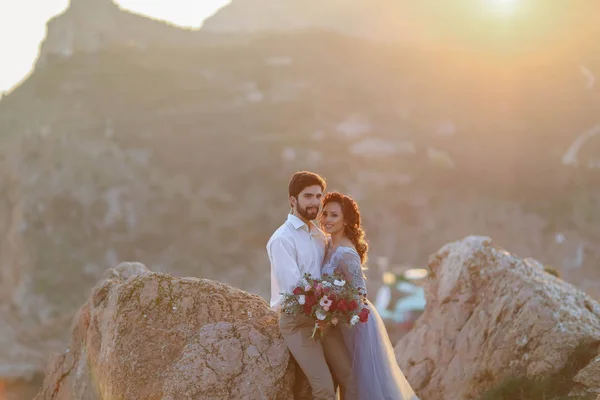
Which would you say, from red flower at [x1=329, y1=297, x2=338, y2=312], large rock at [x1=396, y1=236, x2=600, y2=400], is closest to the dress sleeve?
red flower at [x1=329, y1=297, x2=338, y2=312]

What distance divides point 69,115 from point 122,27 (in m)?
37.6

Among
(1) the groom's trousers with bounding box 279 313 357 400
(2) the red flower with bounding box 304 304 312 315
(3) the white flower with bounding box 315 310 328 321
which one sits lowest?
(1) the groom's trousers with bounding box 279 313 357 400

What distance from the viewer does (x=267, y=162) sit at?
63.0 metres

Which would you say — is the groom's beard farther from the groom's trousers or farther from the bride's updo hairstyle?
the groom's trousers

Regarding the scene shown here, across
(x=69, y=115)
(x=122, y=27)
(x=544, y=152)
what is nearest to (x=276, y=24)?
(x=122, y=27)

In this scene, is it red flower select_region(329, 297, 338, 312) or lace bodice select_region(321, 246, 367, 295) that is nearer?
red flower select_region(329, 297, 338, 312)

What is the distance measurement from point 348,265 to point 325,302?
0.63m

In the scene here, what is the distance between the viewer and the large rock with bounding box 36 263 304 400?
6.63m

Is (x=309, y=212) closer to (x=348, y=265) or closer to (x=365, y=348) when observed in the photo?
(x=348, y=265)

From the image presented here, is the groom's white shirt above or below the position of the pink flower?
above

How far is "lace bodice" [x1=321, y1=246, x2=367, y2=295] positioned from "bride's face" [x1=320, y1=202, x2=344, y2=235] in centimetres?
29

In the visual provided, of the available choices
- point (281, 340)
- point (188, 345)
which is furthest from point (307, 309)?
point (188, 345)

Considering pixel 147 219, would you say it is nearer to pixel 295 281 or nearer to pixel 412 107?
pixel 412 107

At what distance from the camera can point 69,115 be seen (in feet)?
238
